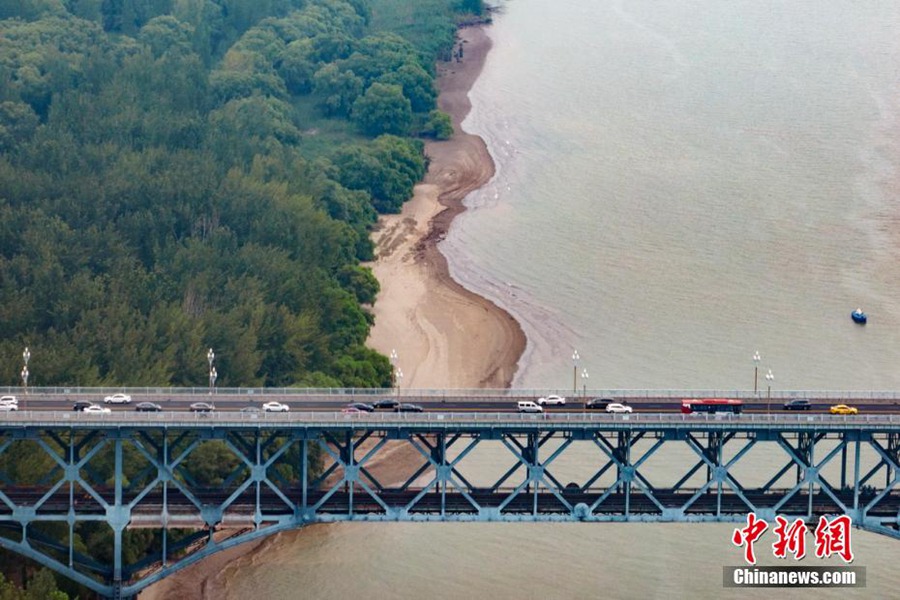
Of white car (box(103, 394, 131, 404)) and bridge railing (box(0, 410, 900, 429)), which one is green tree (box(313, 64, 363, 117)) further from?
bridge railing (box(0, 410, 900, 429))

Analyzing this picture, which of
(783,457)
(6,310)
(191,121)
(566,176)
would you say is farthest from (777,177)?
(6,310)

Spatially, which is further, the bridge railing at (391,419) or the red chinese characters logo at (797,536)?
the red chinese characters logo at (797,536)

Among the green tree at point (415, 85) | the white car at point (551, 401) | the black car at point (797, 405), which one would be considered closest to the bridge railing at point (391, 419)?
the black car at point (797, 405)

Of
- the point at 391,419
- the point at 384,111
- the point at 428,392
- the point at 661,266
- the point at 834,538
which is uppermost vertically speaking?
the point at 391,419

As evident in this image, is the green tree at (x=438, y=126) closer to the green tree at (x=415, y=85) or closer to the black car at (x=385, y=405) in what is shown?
the green tree at (x=415, y=85)

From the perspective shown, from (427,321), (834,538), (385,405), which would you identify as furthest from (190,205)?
(834,538)

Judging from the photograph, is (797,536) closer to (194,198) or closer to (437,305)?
(437,305)

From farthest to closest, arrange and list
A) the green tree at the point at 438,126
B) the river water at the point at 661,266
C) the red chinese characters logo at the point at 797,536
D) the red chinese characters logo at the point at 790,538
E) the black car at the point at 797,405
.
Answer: the green tree at the point at 438,126
the river water at the point at 661,266
the black car at the point at 797,405
the red chinese characters logo at the point at 790,538
the red chinese characters logo at the point at 797,536
